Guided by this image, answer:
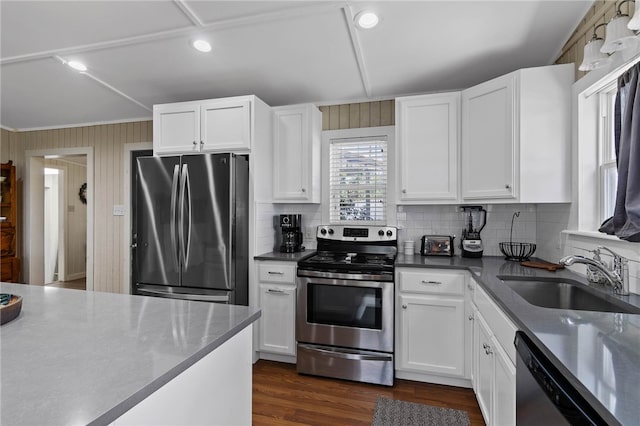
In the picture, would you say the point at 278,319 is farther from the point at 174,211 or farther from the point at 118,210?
the point at 118,210

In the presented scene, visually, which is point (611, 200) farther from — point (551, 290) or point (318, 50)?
point (318, 50)

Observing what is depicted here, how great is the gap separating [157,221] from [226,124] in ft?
3.29

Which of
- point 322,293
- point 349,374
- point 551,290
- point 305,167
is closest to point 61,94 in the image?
point 305,167

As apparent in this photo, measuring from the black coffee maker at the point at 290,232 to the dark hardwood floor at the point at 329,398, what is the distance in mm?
1066

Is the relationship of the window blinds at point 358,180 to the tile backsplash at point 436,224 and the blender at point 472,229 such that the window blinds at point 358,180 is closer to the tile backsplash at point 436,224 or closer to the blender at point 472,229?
the tile backsplash at point 436,224

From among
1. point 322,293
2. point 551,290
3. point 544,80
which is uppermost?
point 544,80

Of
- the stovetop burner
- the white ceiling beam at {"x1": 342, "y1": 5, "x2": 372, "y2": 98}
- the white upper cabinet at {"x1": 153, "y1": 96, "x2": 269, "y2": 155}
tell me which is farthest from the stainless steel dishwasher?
the white upper cabinet at {"x1": 153, "y1": 96, "x2": 269, "y2": 155}

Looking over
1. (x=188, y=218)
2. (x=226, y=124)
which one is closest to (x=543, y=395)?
(x=188, y=218)

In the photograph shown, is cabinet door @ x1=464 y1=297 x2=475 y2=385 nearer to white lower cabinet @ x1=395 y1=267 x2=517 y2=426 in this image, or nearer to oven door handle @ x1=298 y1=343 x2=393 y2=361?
white lower cabinet @ x1=395 y1=267 x2=517 y2=426

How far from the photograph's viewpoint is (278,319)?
9.11 feet

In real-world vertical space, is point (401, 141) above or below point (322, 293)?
above

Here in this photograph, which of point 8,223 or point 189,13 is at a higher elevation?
point 189,13

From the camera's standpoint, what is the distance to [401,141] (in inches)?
109

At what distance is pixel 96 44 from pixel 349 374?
2.93 meters
